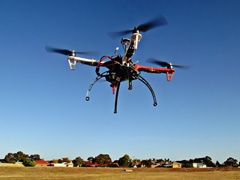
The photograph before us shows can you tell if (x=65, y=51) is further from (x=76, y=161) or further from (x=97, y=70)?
(x=76, y=161)

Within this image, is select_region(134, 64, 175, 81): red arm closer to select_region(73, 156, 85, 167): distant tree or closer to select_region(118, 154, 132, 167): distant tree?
select_region(118, 154, 132, 167): distant tree

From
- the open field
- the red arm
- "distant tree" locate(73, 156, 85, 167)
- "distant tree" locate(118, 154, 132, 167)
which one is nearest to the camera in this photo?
the red arm

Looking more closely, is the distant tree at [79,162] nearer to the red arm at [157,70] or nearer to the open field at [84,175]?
the open field at [84,175]

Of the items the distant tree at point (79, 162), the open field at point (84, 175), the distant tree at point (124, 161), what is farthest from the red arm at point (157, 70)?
the distant tree at point (79, 162)

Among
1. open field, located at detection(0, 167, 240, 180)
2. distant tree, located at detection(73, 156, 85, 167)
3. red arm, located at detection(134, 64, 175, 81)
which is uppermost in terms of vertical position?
red arm, located at detection(134, 64, 175, 81)

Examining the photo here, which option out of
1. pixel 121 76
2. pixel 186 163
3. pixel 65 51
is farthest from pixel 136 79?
pixel 186 163

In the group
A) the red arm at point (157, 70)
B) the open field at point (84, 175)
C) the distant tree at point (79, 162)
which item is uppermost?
the red arm at point (157, 70)

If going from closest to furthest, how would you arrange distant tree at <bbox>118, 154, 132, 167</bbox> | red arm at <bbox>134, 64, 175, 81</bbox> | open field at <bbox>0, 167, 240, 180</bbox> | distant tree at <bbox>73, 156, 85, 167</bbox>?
red arm at <bbox>134, 64, 175, 81</bbox>
open field at <bbox>0, 167, 240, 180</bbox>
distant tree at <bbox>118, 154, 132, 167</bbox>
distant tree at <bbox>73, 156, 85, 167</bbox>

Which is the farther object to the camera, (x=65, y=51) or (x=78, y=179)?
(x=78, y=179)

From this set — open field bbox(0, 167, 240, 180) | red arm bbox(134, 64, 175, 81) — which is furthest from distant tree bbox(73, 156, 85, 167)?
red arm bbox(134, 64, 175, 81)

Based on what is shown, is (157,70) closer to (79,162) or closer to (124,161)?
(124,161)

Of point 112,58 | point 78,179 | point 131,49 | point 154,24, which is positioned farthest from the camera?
point 78,179
